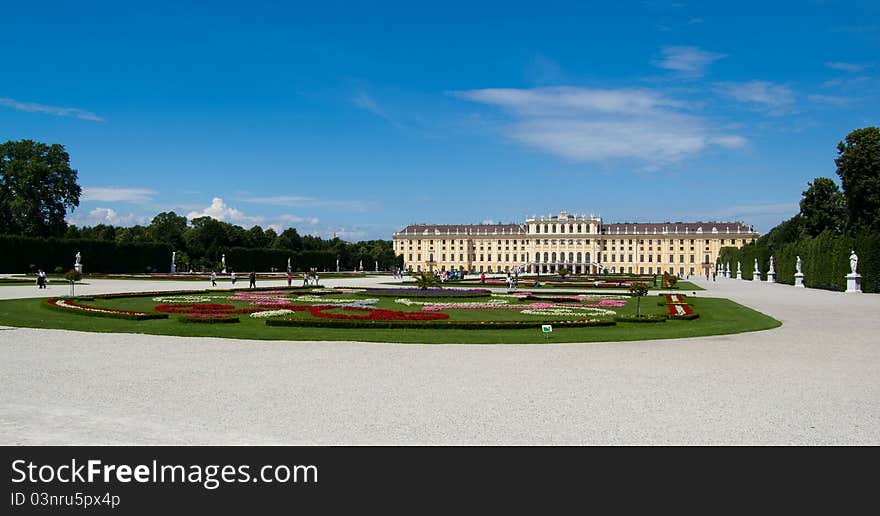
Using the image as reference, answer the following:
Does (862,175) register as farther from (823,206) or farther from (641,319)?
(641,319)

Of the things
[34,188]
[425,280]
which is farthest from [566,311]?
[34,188]

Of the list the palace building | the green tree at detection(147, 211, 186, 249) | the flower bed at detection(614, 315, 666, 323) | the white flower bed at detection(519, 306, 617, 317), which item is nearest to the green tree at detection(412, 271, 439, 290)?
the white flower bed at detection(519, 306, 617, 317)

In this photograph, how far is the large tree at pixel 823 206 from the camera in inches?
2158

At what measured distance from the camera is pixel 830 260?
36406mm

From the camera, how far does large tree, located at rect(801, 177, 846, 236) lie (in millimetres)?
54812

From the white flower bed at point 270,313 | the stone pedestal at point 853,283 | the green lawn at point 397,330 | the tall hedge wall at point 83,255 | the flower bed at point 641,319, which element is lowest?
the green lawn at point 397,330

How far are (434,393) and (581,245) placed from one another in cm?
12177

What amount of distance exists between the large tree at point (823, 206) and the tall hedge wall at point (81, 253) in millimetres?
52336

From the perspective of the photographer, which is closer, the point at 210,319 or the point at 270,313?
the point at 210,319

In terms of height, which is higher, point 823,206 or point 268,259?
point 823,206

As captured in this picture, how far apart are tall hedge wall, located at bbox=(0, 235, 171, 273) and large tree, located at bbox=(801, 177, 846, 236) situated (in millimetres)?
52336
